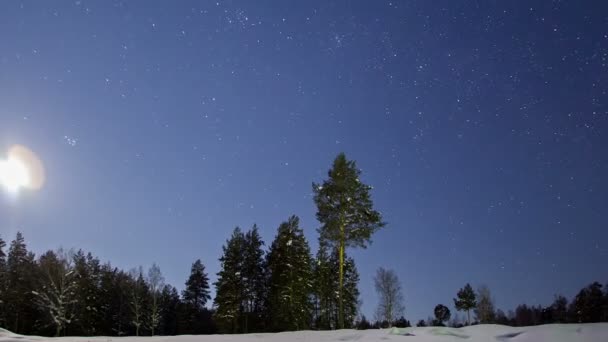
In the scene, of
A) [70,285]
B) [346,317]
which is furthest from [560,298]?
[70,285]

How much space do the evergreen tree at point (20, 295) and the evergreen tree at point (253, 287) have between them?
31.1m

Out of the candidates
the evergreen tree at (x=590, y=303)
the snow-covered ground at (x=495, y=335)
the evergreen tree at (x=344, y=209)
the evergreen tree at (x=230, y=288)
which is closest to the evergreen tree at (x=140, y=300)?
the evergreen tree at (x=230, y=288)

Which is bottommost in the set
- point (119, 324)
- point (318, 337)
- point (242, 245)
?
point (119, 324)

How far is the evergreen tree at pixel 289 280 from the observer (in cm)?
4216

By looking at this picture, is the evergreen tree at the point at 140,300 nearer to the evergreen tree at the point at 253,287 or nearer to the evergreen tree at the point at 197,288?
the evergreen tree at the point at 197,288

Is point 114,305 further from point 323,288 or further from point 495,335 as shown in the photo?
point 495,335

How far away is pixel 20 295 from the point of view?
56312 millimetres

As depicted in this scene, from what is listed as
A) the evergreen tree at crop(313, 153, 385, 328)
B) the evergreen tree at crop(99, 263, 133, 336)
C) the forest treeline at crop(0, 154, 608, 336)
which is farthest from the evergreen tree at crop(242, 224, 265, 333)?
the evergreen tree at crop(99, 263, 133, 336)

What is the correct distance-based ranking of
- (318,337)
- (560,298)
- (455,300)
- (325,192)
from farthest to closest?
(560,298) → (455,300) → (325,192) → (318,337)

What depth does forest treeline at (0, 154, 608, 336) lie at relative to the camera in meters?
32.9

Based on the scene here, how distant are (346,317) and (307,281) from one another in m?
13.6

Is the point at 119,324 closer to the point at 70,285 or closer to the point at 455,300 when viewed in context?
the point at 70,285

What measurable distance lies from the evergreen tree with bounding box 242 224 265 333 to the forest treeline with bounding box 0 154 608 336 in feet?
0.38

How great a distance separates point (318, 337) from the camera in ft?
36.9
